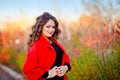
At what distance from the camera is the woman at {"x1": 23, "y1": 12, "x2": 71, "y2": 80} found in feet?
18.4

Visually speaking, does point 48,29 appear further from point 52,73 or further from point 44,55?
point 52,73

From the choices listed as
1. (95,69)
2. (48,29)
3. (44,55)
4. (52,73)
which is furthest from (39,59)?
(95,69)

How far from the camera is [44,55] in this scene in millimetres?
5668

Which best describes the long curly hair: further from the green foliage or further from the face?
the green foliage

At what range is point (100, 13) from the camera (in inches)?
878

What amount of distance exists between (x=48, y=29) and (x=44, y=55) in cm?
33

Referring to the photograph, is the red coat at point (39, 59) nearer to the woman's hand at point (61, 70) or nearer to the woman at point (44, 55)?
the woman at point (44, 55)

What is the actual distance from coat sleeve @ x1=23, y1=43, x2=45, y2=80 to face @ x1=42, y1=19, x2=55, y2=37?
0.80ft

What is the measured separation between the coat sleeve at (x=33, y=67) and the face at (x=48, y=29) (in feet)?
0.80

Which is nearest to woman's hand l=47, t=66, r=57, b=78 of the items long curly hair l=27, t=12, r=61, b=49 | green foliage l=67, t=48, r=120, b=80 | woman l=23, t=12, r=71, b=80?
woman l=23, t=12, r=71, b=80

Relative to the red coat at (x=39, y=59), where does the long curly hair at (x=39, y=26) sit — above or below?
above

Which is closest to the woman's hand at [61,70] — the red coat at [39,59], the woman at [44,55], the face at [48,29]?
the woman at [44,55]

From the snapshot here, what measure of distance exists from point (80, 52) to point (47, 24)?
10.3 ft

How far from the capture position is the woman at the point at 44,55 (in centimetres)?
561
